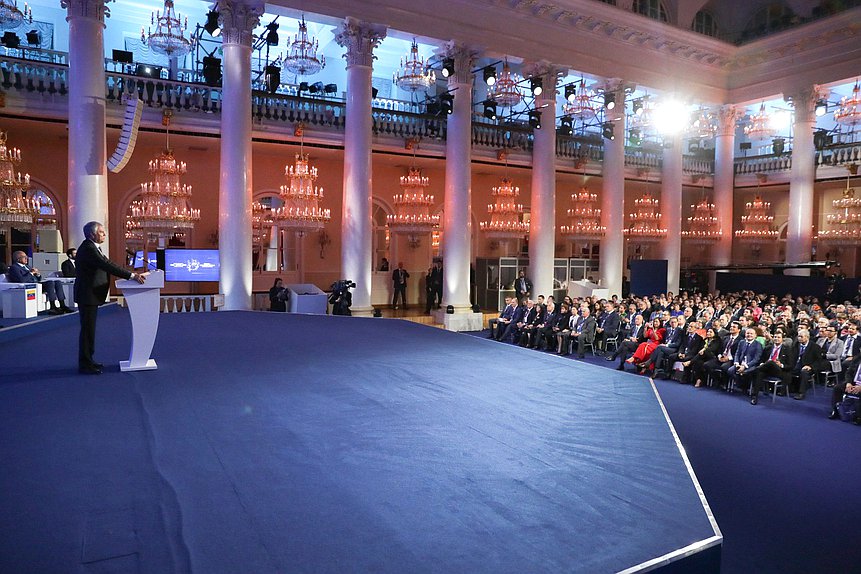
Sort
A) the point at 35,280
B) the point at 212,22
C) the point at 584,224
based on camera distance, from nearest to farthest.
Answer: the point at 35,280, the point at 212,22, the point at 584,224

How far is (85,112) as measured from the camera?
36.3 feet

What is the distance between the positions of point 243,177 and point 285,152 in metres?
6.26

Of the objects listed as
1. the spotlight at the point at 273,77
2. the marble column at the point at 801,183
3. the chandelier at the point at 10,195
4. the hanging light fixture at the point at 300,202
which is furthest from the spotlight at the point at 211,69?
the marble column at the point at 801,183

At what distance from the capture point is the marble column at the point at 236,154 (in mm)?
12398

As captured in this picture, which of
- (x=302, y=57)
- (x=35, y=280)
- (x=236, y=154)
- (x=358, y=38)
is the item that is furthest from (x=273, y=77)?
(x=35, y=280)

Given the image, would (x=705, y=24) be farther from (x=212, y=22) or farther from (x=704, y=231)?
(x=212, y=22)

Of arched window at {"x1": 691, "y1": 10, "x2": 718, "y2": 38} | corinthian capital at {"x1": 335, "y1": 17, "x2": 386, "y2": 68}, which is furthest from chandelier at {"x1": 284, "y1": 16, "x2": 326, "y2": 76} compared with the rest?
arched window at {"x1": 691, "y1": 10, "x2": 718, "y2": 38}

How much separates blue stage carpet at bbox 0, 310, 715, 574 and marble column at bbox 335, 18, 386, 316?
297 inches

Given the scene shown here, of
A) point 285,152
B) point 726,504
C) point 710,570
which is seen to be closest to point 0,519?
point 710,570

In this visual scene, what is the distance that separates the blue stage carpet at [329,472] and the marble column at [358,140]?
24.8ft

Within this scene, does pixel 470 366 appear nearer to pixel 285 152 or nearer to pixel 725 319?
pixel 725 319

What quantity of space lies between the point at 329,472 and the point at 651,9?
19927 millimetres

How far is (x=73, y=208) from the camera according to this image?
36.3 feet

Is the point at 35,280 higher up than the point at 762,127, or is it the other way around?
the point at 762,127
